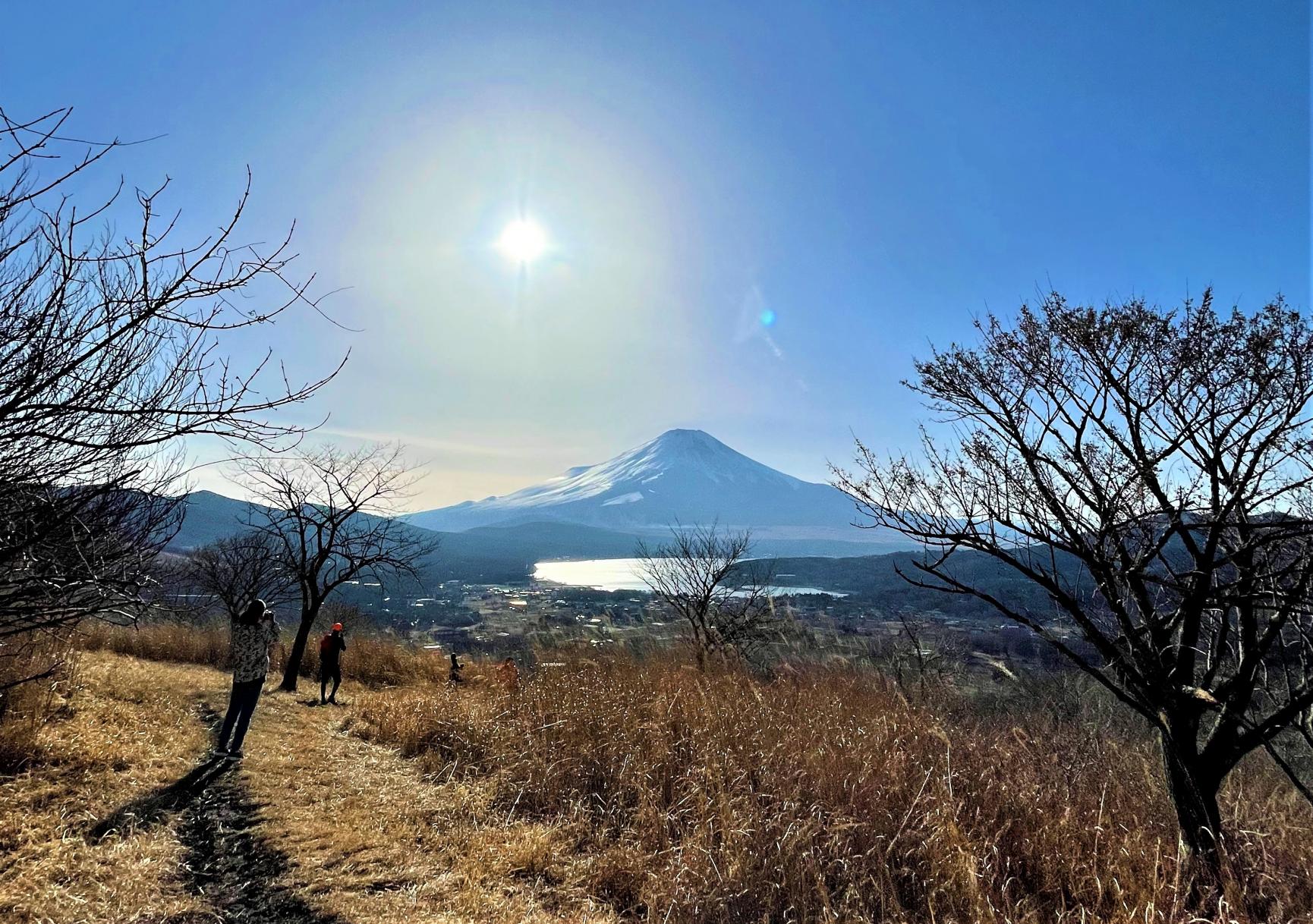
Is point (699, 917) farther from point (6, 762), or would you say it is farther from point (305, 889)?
point (6, 762)

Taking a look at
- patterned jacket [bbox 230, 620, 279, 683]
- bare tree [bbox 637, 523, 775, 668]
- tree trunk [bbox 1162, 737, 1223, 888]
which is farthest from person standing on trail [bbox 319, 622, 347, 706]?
tree trunk [bbox 1162, 737, 1223, 888]

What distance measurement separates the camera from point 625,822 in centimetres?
507

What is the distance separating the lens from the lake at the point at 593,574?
83.5m

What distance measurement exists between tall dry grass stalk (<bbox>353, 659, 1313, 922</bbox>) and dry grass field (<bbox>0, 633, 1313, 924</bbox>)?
0.02 m

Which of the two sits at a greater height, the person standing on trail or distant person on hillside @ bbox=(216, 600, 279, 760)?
distant person on hillside @ bbox=(216, 600, 279, 760)

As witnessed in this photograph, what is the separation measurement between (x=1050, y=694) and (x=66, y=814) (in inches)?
1012

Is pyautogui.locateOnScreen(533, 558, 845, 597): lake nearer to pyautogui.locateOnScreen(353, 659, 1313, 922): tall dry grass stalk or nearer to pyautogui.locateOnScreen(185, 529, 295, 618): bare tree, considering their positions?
pyautogui.locateOnScreen(185, 529, 295, 618): bare tree

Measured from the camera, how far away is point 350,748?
7832 mm

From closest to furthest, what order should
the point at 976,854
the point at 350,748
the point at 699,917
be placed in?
the point at 699,917 → the point at 976,854 → the point at 350,748

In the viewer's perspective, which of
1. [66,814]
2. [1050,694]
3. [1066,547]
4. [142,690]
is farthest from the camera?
[1050,694]

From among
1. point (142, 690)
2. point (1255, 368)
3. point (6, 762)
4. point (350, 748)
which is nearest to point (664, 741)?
point (350, 748)

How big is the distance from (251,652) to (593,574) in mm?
111323

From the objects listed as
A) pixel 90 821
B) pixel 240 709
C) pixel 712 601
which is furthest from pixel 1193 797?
pixel 712 601

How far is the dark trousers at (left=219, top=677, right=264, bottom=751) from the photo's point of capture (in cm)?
672
